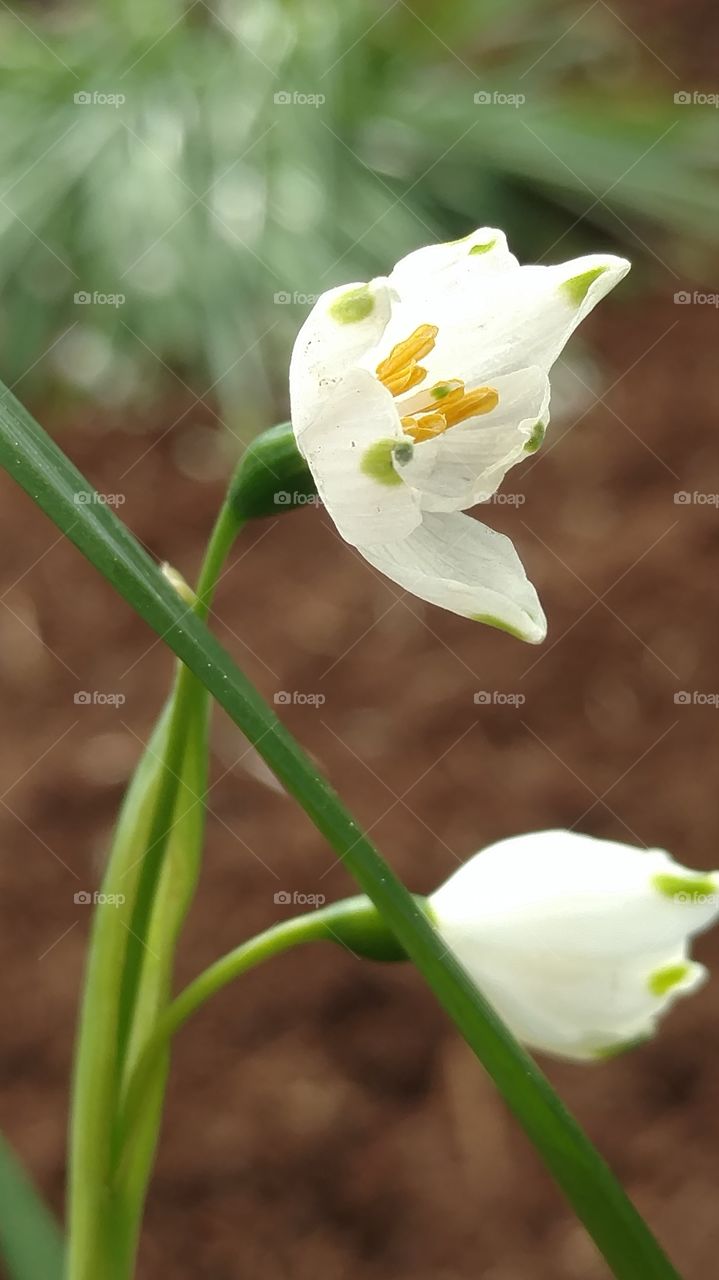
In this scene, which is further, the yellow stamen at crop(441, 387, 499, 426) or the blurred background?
the blurred background

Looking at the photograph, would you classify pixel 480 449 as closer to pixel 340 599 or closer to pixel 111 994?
pixel 111 994

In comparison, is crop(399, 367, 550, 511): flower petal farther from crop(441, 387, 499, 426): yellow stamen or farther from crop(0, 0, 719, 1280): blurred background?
crop(0, 0, 719, 1280): blurred background

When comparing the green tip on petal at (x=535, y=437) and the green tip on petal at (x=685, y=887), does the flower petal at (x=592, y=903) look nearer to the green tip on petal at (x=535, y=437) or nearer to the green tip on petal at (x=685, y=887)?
the green tip on petal at (x=685, y=887)

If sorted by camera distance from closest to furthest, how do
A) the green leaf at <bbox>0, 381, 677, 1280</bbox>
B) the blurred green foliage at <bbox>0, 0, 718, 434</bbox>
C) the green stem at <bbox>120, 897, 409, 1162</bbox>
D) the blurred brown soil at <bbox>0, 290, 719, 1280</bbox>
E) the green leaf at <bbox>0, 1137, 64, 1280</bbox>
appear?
the green leaf at <bbox>0, 381, 677, 1280</bbox> < the green stem at <bbox>120, 897, 409, 1162</bbox> < the green leaf at <bbox>0, 1137, 64, 1280</bbox> < the blurred brown soil at <bbox>0, 290, 719, 1280</bbox> < the blurred green foliage at <bbox>0, 0, 718, 434</bbox>

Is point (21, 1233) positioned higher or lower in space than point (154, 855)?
lower

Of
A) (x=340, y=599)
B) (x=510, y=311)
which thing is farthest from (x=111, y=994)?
(x=340, y=599)

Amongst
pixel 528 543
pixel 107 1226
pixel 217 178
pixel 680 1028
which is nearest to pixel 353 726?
pixel 528 543

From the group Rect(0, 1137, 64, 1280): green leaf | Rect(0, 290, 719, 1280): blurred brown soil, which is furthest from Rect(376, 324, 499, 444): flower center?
Rect(0, 290, 719, 1280): blurred brown soil
